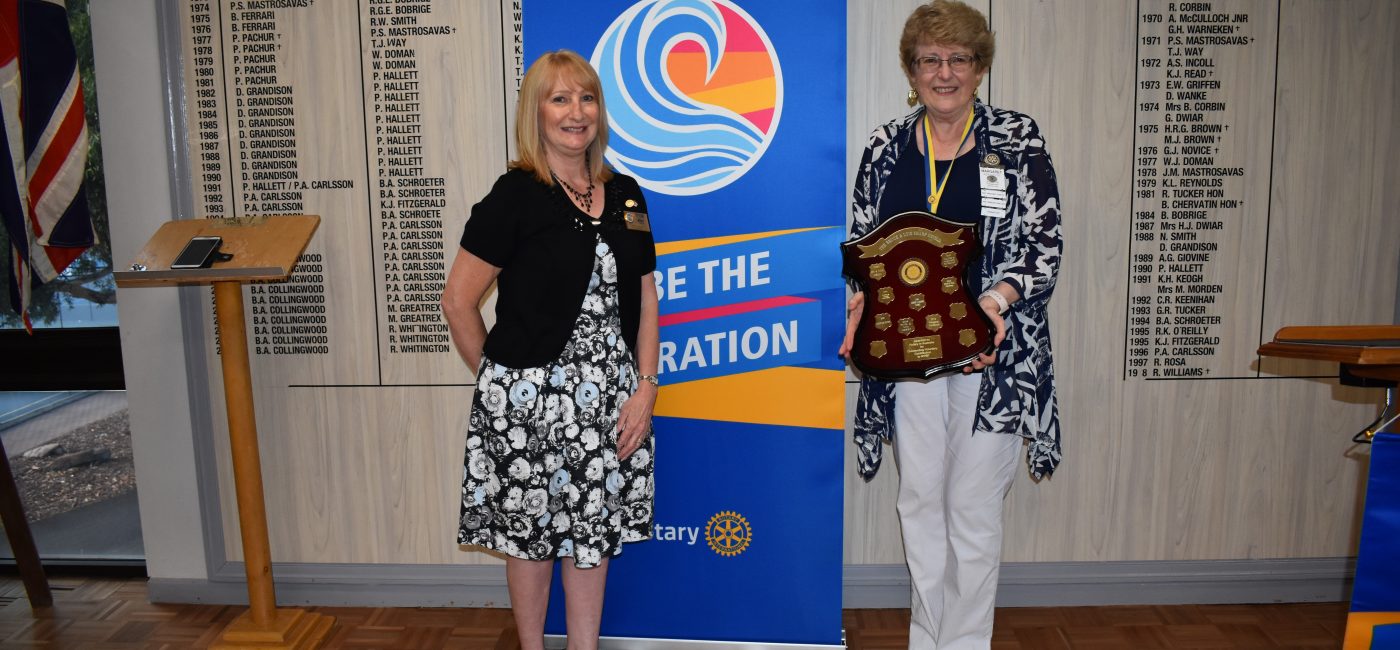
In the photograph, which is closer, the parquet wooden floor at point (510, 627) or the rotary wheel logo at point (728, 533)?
the rotary wheel logo at point (728, 533)

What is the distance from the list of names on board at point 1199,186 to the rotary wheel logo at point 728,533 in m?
1.45

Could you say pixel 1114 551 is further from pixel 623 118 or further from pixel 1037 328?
pixel 623 118

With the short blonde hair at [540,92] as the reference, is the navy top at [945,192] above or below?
below

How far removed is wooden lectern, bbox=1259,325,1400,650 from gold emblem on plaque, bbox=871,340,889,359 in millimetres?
886

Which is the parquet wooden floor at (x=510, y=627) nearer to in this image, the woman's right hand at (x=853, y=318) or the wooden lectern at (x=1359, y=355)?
the wooden lectern at (x=1359, y=355)

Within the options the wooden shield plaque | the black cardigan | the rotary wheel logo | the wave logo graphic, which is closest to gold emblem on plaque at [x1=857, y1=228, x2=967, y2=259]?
the wooden shield plaque

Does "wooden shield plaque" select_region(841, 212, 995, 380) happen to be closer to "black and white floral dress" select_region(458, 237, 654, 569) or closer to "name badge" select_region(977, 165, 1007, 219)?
"name badge" select_region(977, 165, 1007, 219)

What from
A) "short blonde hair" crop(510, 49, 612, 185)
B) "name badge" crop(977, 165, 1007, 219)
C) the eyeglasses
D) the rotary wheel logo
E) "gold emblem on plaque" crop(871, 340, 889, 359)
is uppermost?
the eyeglasses

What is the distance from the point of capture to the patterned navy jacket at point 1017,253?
1.96 meters

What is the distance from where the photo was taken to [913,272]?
6.43ft

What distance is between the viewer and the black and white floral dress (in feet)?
6.27

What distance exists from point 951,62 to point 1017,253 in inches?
19.8

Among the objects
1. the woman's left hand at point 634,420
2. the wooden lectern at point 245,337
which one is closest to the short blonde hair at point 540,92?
the woman's left hand at point 634,420

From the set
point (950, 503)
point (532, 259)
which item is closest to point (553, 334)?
point (532, 259)
